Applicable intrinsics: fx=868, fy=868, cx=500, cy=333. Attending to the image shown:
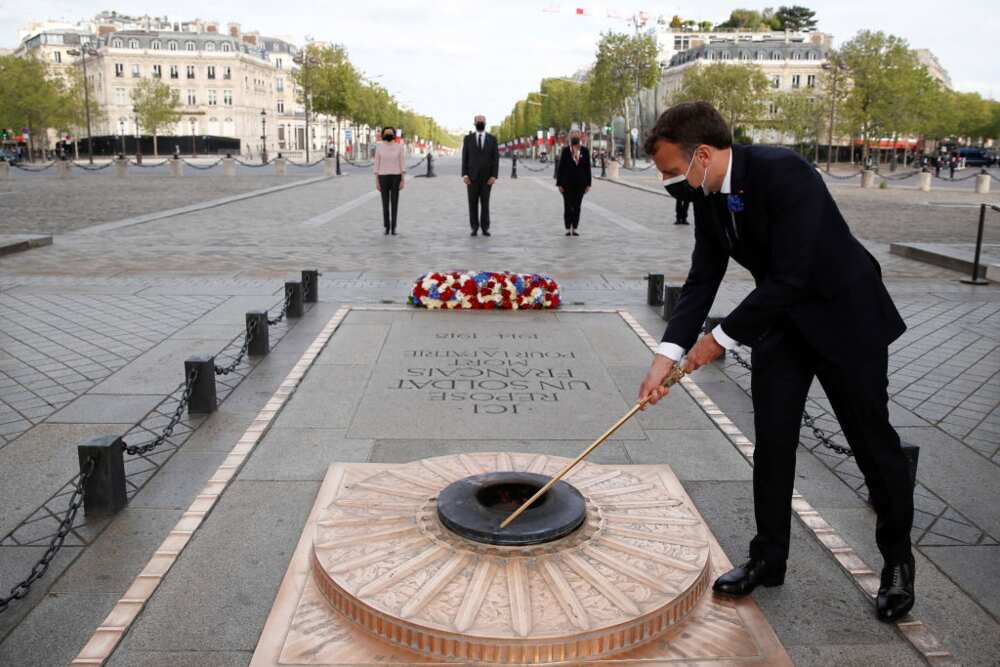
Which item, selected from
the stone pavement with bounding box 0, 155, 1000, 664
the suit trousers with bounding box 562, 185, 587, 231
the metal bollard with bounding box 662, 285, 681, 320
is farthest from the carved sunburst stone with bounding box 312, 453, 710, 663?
the suit trousers with bounding box 562, 185, 587, 231

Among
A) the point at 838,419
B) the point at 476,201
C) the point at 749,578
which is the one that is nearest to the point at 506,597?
the point at 749,578

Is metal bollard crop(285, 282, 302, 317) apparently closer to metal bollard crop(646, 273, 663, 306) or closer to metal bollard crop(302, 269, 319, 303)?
metal bollard crop(302, 269, 319, 303)

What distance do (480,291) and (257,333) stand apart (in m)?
2.47

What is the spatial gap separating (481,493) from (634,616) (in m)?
0.94

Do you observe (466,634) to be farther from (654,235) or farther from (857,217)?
(857,217)

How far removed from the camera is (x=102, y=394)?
19.4ft

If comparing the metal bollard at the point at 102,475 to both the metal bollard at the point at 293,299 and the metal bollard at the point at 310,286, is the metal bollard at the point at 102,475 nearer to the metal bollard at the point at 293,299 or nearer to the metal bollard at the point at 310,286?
the metal bollard at the point at 293,299

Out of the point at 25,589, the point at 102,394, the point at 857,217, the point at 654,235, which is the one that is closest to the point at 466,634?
the point at 25,589

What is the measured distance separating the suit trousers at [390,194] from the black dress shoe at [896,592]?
516 inches

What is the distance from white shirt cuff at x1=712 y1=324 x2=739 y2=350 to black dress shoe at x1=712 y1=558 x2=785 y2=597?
0.88 m

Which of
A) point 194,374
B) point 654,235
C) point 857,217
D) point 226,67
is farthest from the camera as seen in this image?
point 226,67

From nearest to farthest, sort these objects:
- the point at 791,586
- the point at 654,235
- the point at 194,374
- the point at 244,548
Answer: the point at 791,586 → the point at 244,548 → the point at 194,374 → the point at 654,235

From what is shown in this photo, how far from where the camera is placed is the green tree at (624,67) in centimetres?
5269

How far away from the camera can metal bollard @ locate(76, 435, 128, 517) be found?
391cm
